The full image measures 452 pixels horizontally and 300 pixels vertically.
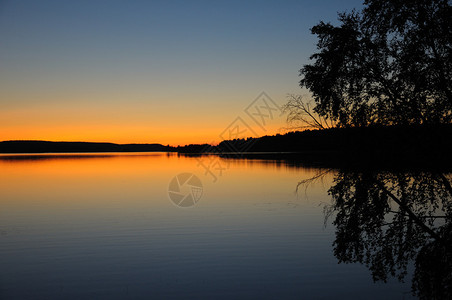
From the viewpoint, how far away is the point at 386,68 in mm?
18000

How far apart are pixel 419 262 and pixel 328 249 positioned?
175 inches

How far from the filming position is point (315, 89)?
64.3ft

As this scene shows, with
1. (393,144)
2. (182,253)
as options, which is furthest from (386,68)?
(182,253)

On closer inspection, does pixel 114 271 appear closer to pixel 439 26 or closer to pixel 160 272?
pixel 160 272

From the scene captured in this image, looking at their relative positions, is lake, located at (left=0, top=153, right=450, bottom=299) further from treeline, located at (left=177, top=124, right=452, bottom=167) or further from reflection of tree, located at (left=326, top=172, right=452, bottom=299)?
treeline, located at (left=177, top=124, right=452, bottom=167)

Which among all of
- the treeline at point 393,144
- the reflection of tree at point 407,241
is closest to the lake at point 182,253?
the reflection of tree at point 407,241

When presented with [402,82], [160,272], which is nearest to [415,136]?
[402,82]

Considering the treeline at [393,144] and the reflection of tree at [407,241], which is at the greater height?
the treeline at [393,144]

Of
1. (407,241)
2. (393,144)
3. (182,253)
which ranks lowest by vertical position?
(182,253)

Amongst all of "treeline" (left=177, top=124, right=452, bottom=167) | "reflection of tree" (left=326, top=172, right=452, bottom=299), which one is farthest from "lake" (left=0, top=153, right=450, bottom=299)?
"treeline" (left=177, top=124, right=452, bottom=167)

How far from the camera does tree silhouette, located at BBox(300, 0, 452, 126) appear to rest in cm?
1599

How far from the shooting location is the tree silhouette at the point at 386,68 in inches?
630

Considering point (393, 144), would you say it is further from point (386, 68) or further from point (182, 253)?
point (182, 253)

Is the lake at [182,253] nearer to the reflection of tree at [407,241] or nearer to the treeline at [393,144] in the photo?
the reflection of tree at [407,241]
